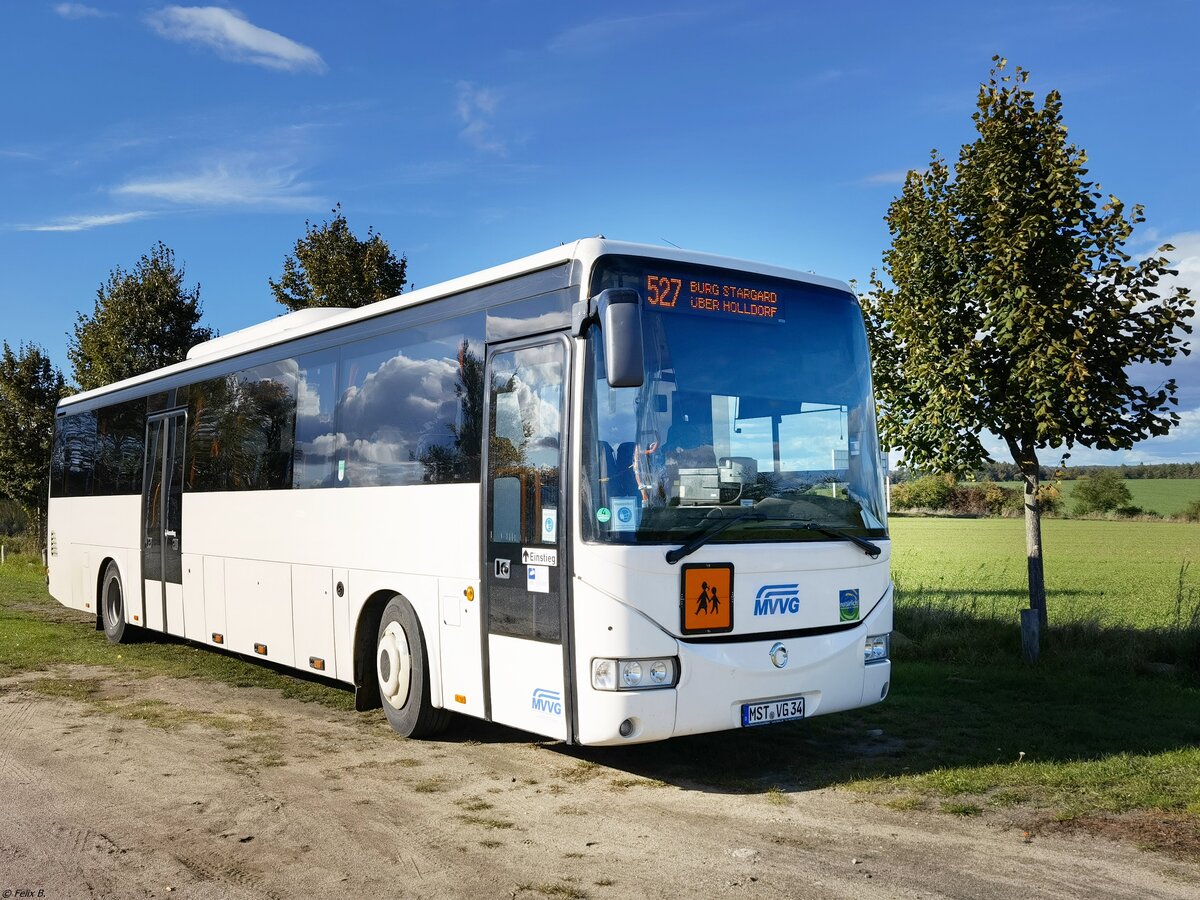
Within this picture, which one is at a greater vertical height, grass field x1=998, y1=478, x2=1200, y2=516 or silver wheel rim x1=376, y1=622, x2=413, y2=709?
grass field x1=998, y1=478, x2=1200, y2=516

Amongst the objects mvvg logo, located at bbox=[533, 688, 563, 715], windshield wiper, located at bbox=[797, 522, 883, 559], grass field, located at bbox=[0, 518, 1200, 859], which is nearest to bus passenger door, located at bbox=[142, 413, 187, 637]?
grass field, located at bbox=[0, 518, 1200, 859]

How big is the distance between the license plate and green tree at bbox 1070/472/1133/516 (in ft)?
179

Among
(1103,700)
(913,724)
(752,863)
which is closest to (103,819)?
(752,863)

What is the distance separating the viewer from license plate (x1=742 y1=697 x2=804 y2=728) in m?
7.12

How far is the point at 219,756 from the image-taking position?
8.25 meters

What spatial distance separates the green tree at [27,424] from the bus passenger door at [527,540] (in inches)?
1026

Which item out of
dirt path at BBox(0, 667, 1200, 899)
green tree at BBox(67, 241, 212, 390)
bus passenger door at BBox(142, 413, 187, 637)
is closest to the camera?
dirt path at BBox(0, 667, 1200, 899)

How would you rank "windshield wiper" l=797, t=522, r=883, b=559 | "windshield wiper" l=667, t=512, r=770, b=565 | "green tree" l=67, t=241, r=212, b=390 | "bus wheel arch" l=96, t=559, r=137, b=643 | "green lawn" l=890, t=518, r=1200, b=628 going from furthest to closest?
"green tree" l=67, t=241, r=212, b=390, "green lawn" l=890, t=518, r=1200, b=628, "bus wheel arch" l=96, t=559, r=137, b=643, "windshield wiper" l=797, t=522, r=883, b=559, "windshield wiper" l=667, t=512, r=770, b=565

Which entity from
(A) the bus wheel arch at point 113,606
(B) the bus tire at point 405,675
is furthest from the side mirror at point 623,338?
(A) the bus wheel arch at point 113,606

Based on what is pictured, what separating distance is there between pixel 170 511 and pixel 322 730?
5295 mm

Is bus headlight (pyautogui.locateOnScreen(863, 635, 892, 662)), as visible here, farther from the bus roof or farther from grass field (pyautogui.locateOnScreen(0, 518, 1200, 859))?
the bus roof

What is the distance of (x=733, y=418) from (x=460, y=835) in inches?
120

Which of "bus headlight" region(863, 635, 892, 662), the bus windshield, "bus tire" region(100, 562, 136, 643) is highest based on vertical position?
the bus windshield

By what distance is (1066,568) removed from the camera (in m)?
33.9
